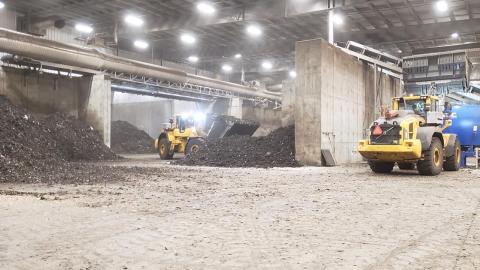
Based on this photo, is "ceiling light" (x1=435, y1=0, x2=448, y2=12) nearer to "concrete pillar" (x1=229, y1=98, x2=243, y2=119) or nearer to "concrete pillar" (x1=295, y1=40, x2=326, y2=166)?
"concrete pillar" (x1=295, y1=40, x2=326, y2=166)

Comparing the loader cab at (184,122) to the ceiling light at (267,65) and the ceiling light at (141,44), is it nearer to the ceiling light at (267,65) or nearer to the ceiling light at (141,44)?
the ceiling light at (141,44)

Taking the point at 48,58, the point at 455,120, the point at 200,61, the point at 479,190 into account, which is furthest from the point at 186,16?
the point at 479,190

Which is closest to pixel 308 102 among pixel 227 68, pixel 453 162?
pixel 453 162

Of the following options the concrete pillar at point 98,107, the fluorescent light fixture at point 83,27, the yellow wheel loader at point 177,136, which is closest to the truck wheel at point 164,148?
the yellow wheel loader at point 177,136

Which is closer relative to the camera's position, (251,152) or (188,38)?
(251,152)

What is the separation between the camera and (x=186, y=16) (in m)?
20.1

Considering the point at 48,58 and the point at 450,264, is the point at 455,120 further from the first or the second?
the point at 48,58

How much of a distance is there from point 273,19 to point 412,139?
33.2 feet

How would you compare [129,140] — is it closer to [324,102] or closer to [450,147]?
[324,102]

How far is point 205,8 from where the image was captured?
1875 centimetres

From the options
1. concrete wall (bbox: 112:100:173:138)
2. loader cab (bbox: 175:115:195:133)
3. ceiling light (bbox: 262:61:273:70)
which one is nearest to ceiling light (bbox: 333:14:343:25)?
loader cab (bbox: 175:115:195:133)

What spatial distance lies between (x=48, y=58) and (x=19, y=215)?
42.8 ft

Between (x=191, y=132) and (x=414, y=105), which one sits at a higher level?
(x=414, y=105)

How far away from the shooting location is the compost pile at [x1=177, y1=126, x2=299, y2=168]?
1571 centimetres
